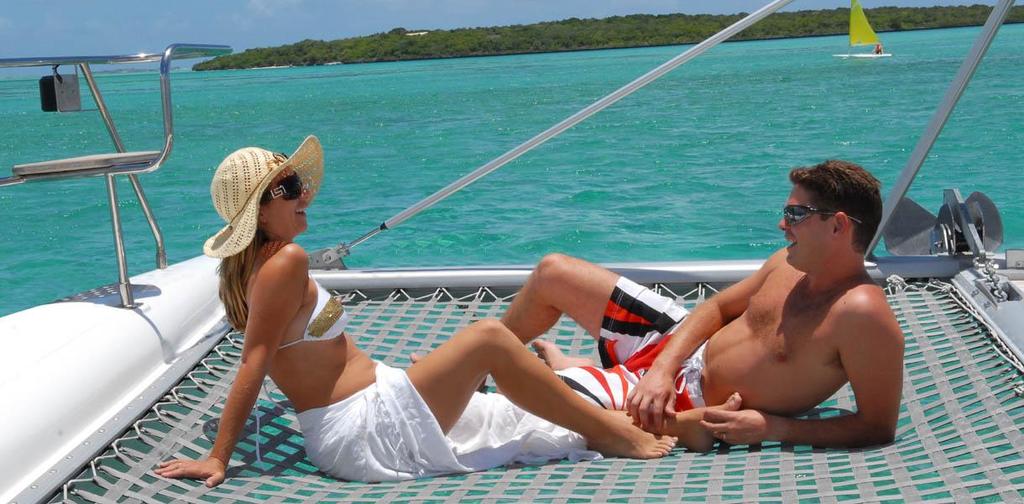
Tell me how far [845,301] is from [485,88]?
31.6 metres

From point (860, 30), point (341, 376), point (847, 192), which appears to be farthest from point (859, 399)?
point (860, 30)

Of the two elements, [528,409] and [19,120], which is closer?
[528,409]

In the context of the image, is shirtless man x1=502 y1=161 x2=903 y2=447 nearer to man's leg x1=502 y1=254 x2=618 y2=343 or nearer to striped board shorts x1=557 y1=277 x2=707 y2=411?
striped board shorts x1=557 y1=277 x2=707 y2=411

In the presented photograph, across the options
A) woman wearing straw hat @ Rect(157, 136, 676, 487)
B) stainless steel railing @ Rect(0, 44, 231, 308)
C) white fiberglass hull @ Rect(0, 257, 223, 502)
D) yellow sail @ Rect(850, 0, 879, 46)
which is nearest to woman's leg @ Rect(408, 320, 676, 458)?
woman wearing straw hat @ Rect(157, 136, 676, 487)

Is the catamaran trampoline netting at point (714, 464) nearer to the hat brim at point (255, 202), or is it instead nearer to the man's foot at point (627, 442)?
the man's foot at point (627, 442)

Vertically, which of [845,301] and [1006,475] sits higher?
[845,301]

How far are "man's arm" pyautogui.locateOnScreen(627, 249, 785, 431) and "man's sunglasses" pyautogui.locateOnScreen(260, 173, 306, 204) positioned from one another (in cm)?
95

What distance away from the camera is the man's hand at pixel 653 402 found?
8.77 feet

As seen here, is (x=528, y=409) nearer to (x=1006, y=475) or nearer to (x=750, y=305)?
(x=750, y=305)

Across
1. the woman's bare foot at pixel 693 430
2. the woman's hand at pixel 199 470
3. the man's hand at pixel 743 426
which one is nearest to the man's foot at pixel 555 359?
the woman's bare foot at pixel 693 430

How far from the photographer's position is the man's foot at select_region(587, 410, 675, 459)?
8.66ft

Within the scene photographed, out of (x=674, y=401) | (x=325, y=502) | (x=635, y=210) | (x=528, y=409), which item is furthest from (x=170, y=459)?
(x=635, y=210)

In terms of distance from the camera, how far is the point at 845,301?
244cm

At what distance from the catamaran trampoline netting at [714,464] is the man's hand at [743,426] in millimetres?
38
